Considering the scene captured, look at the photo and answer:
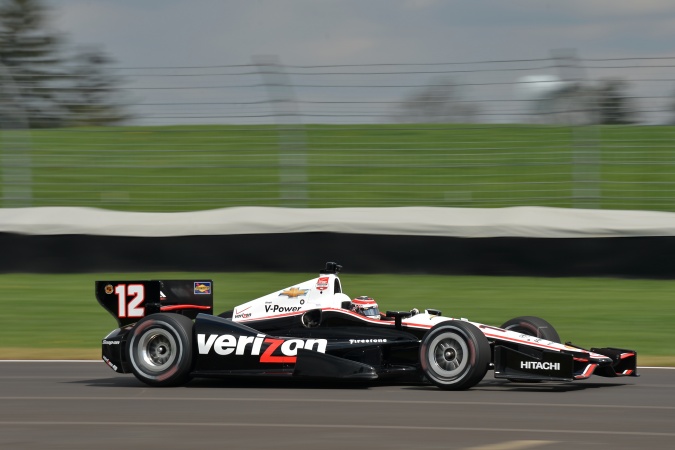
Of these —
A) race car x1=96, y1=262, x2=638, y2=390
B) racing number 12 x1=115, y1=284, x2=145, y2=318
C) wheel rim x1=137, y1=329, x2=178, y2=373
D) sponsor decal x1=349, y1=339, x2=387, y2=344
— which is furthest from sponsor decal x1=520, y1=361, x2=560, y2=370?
racing number 12 x1=115, y1=284, x2=145, y2=318

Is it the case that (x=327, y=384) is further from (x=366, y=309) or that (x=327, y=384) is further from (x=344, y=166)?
(x=344, y=166)

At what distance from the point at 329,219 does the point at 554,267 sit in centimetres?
281

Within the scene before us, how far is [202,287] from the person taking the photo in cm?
955

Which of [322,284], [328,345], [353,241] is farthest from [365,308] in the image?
[353,241]

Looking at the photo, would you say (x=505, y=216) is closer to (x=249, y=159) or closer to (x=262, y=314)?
(x=249, y=159)

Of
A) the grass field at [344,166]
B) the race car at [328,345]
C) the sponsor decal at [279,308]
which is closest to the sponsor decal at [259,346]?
the race car at [328,345]

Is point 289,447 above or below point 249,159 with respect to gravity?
below

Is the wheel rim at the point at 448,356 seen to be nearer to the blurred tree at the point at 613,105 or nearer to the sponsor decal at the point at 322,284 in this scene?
the sponsor decal at the point at 322,284

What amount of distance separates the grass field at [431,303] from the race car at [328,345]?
9.30 ft

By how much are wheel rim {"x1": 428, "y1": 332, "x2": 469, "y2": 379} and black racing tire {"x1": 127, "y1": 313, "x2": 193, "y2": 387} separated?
184 centimetres

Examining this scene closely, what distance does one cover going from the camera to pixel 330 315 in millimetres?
8672

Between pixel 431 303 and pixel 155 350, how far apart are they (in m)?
5.27

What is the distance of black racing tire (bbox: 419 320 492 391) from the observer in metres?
7.84

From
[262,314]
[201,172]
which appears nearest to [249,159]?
[201,172]
